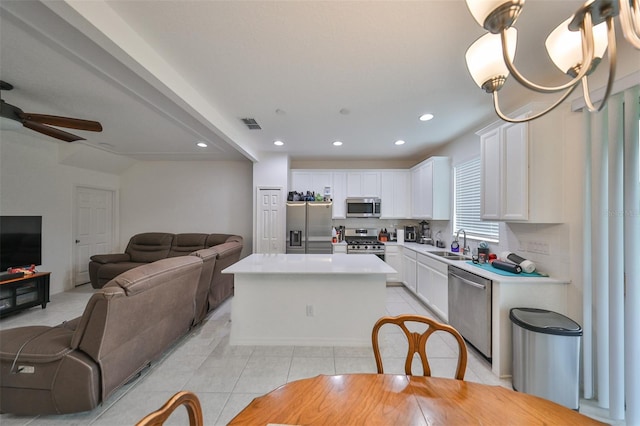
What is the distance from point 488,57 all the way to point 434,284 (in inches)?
119

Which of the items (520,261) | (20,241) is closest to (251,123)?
(520,261)

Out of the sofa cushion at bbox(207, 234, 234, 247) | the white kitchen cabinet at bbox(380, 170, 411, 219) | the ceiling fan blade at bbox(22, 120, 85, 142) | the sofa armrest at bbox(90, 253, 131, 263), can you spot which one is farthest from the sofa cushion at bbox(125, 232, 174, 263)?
the white kitchen cabinet at bbox(380, 170, 411, 219)

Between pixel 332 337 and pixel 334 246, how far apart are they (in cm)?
233

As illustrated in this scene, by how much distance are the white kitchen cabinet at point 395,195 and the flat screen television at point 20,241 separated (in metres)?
6.12

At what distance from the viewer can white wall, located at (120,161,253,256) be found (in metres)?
5.65

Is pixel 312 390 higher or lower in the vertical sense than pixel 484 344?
higher

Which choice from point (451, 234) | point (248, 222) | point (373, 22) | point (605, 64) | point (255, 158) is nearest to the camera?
point (373, 22)

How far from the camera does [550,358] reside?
70.9 inches

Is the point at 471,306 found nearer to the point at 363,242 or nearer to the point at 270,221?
the point at 363,242

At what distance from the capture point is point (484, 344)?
2287mm

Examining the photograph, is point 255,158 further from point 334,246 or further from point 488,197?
point 488,197

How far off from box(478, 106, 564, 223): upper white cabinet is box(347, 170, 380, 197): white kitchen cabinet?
2.67 m

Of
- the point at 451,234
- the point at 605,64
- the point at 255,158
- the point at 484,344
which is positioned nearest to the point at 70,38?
the point at 255,158

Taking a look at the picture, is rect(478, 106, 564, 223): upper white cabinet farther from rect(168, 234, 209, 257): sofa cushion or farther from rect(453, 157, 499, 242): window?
rect(168, 234, 209, 257): sofa cushion
